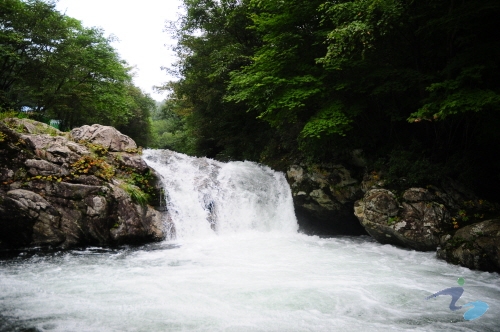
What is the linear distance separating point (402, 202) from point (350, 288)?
374 cm

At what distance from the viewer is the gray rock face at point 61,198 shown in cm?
753

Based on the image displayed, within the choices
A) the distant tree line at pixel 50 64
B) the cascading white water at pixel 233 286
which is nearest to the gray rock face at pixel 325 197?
the cascading white water at pixel 233 286

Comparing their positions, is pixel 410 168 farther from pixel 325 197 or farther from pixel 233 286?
pixel 233 286

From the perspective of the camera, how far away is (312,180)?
1048cm

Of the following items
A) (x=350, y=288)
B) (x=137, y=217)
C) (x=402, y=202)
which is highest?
(x=402, y=202)

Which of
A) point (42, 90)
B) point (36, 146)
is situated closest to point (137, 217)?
point (36, 146)

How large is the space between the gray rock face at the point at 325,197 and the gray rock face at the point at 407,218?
3.85 ft

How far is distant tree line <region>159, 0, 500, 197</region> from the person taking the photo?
22.0 feet

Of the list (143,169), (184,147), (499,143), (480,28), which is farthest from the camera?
(184,147)

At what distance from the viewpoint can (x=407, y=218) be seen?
792 cm

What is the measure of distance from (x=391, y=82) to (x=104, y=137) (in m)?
8.94

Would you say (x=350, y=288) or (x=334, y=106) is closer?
(x=350, y=288)

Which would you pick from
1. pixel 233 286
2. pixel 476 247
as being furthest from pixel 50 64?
pixel 476 247

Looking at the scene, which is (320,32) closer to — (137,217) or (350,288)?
(350,288)
